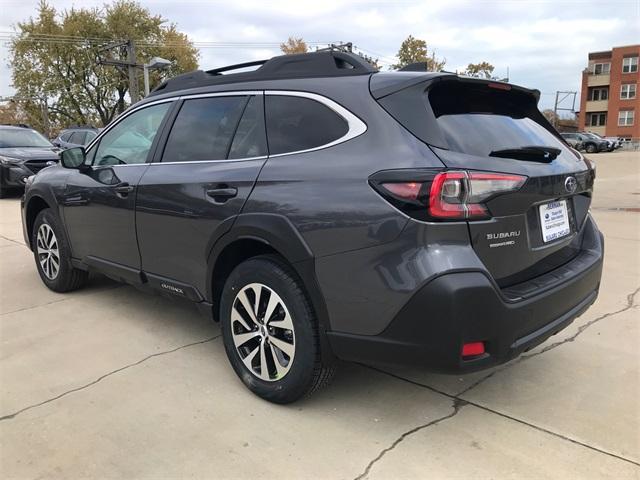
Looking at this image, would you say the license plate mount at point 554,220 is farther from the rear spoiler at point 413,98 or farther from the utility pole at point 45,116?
the utility pole at point 45,116

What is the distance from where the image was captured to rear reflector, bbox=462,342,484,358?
2.29 m

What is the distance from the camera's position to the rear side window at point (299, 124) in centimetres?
268

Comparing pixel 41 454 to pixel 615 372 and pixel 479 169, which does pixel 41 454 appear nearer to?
pixel 479 169

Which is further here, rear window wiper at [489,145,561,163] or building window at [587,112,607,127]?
building window at [587,112,607,127]

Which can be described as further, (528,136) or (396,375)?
(396,375)

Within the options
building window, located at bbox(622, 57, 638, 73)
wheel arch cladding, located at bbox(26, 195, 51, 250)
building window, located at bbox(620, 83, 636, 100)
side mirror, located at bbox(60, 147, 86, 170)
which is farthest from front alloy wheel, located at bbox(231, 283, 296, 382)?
building window, located at bbox(622, 57, 638, 73)

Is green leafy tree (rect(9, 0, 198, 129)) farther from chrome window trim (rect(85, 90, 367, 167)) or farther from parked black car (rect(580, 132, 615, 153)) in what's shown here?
chrome window trim (rect(85, 90, 367, 167))

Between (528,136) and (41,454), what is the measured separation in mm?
2960

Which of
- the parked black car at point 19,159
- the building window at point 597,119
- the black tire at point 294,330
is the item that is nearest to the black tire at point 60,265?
the black tire at point 294,330

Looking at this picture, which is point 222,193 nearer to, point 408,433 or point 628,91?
point 408,433

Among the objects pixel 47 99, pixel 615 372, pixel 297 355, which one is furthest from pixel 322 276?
pixel 47 99

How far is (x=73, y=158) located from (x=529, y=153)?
349 cm

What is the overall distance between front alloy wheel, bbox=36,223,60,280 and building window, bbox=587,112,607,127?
64987mm

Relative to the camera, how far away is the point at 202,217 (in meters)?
3.14
